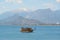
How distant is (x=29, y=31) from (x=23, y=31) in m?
2.43

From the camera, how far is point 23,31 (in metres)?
84.2

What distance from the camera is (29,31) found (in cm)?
8344
